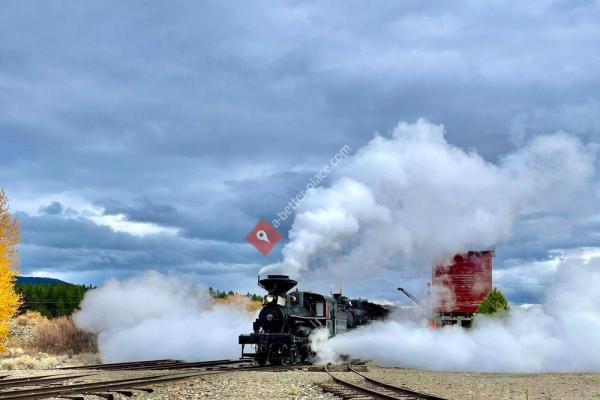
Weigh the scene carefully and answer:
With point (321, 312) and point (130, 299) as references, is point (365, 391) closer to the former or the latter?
point (321, 312)

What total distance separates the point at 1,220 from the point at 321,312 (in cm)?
2303

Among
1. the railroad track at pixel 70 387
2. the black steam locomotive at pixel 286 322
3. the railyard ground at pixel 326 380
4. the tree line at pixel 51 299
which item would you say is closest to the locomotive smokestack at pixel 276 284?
the black steam locomotive at pixel 286 322

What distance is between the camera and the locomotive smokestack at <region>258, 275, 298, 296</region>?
31.5 metres

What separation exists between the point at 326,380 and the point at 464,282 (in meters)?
56.1

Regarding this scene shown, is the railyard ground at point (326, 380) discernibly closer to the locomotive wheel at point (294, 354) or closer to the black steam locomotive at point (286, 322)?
the black steam locomotive at point (286, 322)

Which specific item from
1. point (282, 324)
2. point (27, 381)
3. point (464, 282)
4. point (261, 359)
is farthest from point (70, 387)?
point (464, 282)

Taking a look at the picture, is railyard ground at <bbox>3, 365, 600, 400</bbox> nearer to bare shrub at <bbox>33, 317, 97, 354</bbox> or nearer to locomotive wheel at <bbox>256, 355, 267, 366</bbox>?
locomotive wheel at <bbox>256, 355, 267, 366</bbox>

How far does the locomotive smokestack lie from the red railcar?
4423 cm

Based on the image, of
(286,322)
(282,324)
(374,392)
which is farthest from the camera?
(286,322)

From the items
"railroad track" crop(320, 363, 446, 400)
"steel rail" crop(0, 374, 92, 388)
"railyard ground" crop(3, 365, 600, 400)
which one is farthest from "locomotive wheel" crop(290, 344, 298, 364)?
"steel rail" crop(0, 374, 92, 388)

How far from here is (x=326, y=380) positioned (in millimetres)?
22062

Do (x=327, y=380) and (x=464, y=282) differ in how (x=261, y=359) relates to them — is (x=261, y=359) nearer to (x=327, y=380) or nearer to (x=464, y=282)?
(x=327, y=380)

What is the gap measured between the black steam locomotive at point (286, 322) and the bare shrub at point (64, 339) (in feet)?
80.7

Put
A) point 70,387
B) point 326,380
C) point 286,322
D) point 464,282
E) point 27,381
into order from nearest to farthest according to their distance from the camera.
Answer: point 70,387, point 27,381, point 326,380, point 286,322, point 464,282
